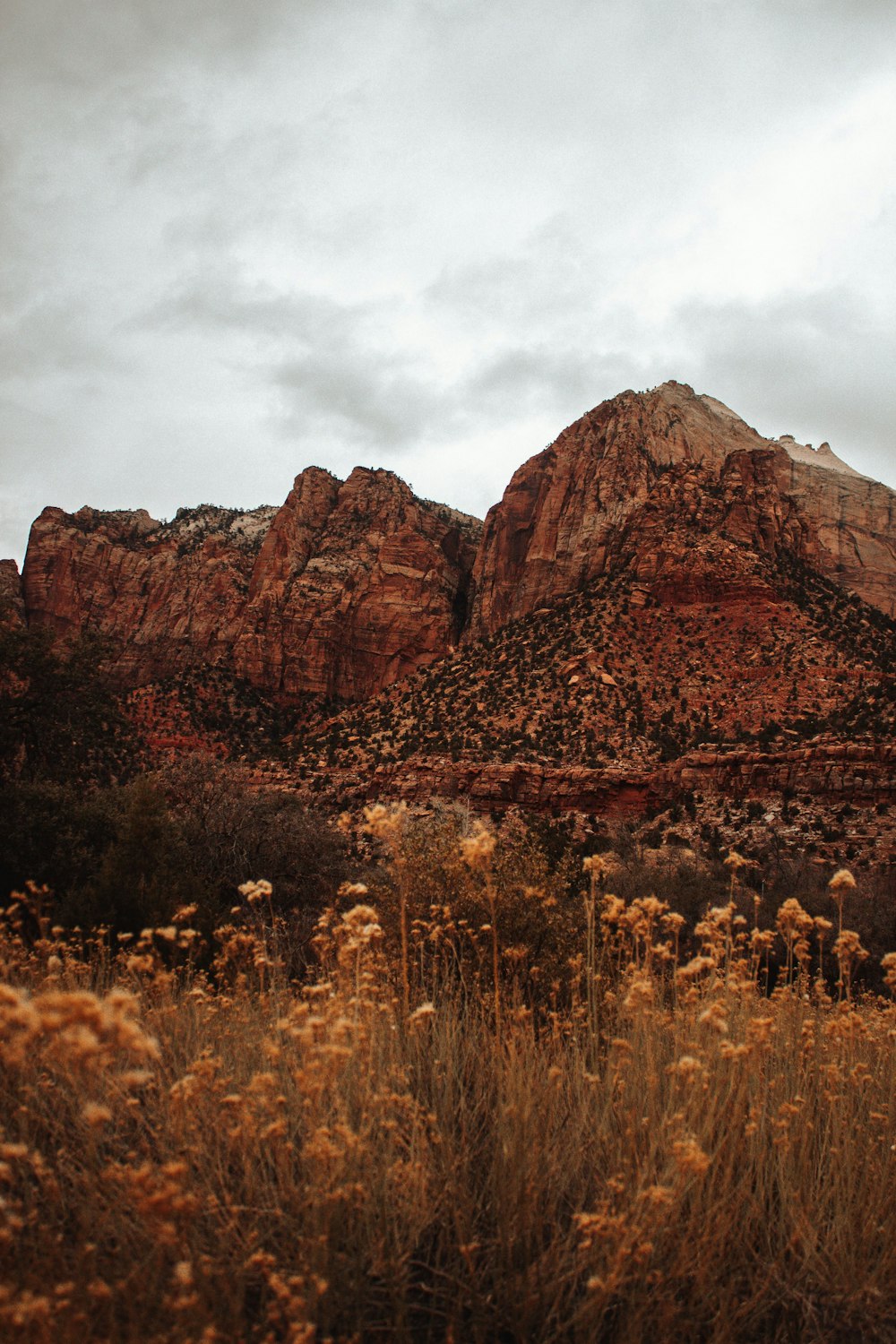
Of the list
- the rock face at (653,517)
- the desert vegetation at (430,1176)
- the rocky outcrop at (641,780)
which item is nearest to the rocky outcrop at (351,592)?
the rock face at (653,517)

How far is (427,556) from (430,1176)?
71.9 m

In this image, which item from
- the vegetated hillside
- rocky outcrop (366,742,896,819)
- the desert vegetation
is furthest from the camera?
the vegetated hillside

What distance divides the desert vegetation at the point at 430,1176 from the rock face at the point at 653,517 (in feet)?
156

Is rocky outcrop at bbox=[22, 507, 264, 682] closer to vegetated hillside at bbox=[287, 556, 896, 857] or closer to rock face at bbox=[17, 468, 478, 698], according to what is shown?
rock face at bbox=[17, 468, 478, 698]

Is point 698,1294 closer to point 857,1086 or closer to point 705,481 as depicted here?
point 857,1086

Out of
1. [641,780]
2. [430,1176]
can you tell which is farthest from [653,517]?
[430,1176]

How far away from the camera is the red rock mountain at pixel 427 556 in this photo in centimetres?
5522

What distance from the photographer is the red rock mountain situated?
55.2 m

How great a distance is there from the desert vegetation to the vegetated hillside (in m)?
26.3

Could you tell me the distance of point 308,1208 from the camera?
2787mm

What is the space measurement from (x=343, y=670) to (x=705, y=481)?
35.3 meters

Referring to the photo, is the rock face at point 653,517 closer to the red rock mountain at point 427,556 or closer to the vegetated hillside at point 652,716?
the red rock mountain at point 427,556

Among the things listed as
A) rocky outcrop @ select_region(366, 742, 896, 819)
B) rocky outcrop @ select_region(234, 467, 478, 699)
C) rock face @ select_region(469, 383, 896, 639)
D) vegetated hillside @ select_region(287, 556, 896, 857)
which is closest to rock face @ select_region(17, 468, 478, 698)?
rocky outcrop @ select_region(234, 467, 478, 699)

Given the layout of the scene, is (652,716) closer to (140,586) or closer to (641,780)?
(641,780)
